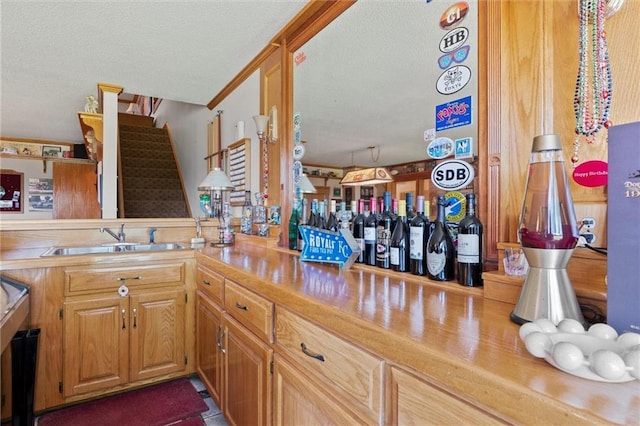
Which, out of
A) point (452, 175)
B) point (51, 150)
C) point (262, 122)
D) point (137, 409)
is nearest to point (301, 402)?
point (452, 175)

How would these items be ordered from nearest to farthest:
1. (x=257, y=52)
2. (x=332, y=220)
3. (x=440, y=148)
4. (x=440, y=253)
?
(x=440, y=253) → (x=440, y=148) → (x=332, y=220) → (x=257, y=52)

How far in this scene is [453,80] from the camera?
121 cm

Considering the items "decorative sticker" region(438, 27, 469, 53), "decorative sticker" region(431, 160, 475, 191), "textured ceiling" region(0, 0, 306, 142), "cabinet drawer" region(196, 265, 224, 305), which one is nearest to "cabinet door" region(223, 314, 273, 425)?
"cabinet drawer" region(196, 265, 224, 305)

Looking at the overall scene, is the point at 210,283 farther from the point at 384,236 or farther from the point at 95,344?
the point at 384,236

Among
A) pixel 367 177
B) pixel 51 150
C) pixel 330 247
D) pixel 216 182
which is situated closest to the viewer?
pixel 330 247

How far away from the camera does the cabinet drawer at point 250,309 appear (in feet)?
3.84

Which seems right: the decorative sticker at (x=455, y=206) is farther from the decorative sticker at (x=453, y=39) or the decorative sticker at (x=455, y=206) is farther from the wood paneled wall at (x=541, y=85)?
the decorative sticker at (x=453, y=39)

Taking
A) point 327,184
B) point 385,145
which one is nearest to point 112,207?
point 327,184

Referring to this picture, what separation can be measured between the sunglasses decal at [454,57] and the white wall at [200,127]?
1.73 m

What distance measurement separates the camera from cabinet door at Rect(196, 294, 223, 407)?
1.67 m

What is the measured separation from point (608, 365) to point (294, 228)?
67.1 inches

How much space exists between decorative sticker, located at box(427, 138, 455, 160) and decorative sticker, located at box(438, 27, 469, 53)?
325 millimetres

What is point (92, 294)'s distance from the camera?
73.1 inches

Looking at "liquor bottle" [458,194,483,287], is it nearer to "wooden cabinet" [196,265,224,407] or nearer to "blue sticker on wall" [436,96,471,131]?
"blue sticker on wall" [436,96,471,131]
